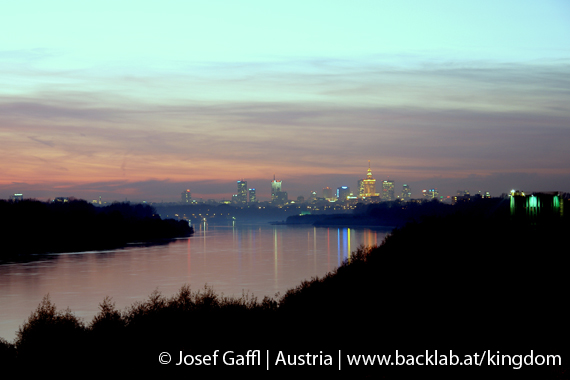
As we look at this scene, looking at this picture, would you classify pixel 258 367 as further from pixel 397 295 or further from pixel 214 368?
pixel 397 295

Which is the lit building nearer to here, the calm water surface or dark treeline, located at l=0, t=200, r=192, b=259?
the calm water surface

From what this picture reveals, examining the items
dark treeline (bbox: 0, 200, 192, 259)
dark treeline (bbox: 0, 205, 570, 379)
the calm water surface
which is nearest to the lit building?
the calm water surface

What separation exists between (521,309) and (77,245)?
259ft

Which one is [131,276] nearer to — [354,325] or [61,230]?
[354,325]

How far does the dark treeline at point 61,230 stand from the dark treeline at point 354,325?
57155mm

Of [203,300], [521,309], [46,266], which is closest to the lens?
[521,309]

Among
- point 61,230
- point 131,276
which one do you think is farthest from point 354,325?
point 61,230

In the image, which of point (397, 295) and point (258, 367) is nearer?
point (258, 367)

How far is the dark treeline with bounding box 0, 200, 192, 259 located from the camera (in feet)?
280

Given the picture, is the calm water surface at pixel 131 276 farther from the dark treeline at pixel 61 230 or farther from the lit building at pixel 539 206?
the lit building at pixel 539 206

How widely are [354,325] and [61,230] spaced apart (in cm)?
8393

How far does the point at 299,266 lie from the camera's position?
2408 inches

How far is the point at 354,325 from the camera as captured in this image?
2030 cm

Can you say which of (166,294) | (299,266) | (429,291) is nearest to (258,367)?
(429,291)
